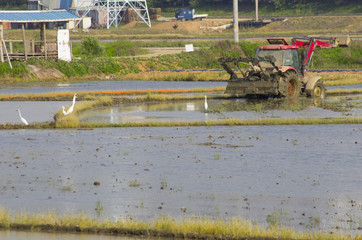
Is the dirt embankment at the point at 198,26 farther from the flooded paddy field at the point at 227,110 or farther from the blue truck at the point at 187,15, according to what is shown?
the flooded paddy field at the point at 227,110

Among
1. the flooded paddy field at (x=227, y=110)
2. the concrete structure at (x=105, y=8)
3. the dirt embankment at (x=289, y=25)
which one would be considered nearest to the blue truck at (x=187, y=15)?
the dirt embankment at (x=289, y=25)

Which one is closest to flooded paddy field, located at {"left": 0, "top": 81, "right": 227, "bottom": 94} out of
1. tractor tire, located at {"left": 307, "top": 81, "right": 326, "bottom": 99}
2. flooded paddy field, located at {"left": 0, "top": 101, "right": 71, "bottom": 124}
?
flooded paddy field, located at {"left": 0, "top": 101, "right": 71, "bottom": 124}

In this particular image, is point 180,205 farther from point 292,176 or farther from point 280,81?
point 280,81

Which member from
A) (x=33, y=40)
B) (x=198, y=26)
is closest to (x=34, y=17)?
(x=33, y=40)

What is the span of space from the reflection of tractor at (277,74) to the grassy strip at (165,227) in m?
19.1

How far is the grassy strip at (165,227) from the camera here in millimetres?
10078

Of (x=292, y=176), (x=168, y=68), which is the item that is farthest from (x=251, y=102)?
(x=168, y=68)

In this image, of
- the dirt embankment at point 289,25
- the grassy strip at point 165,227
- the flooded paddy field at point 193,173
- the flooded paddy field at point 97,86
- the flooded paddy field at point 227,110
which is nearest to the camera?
the grassy strip at point 165,227

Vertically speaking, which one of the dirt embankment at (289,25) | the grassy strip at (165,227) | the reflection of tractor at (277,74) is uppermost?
the dirt embankment at (289,25)

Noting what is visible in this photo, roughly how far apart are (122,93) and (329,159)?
20763 mm

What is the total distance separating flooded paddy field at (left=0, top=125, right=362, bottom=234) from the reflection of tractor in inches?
291

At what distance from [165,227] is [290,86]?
2188 centimetres

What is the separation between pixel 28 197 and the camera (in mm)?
13273

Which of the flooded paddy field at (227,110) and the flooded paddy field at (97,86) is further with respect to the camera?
the flooded paddy field at (97,86)
